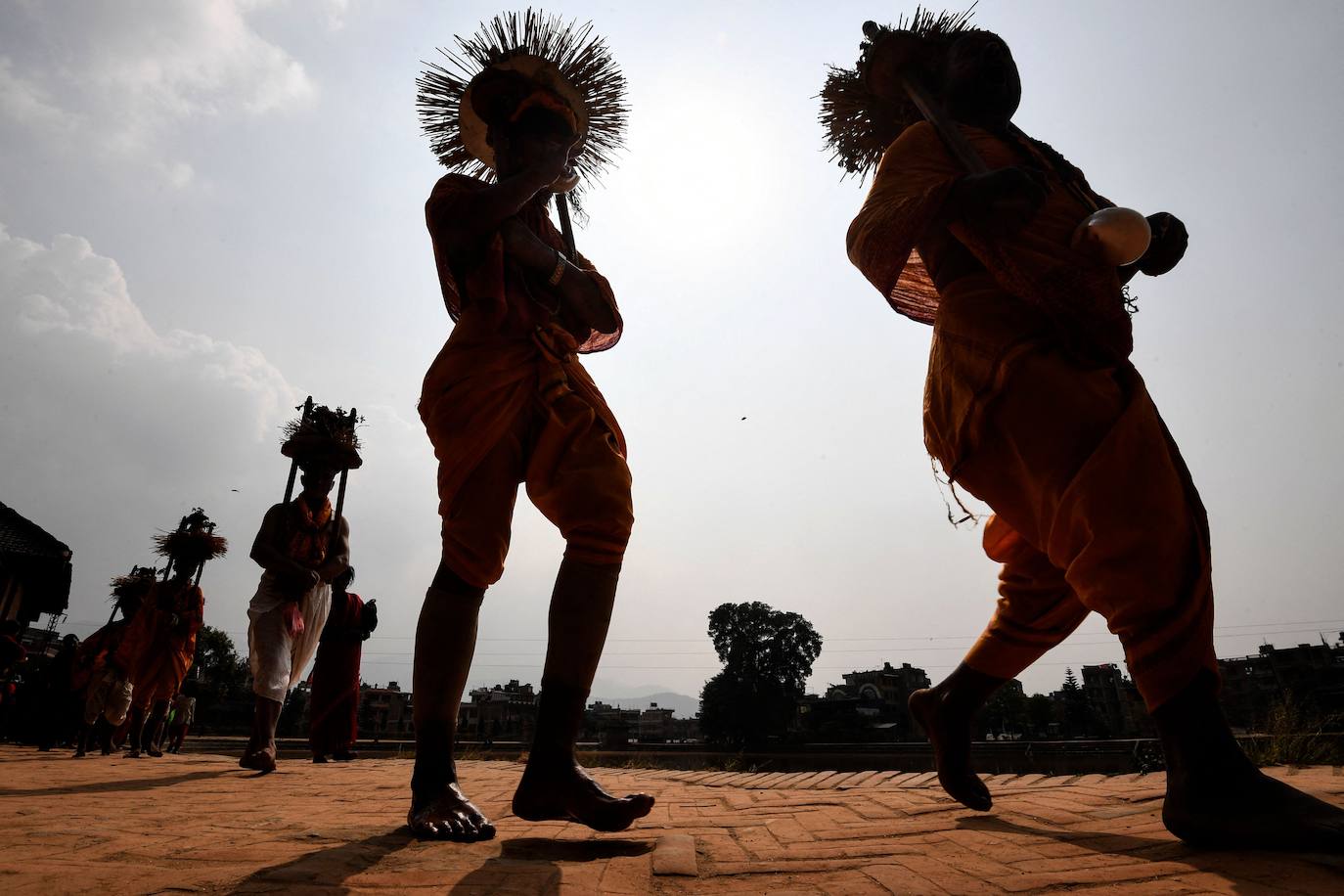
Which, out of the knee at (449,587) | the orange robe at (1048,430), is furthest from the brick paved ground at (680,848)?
the knee at (449,587)

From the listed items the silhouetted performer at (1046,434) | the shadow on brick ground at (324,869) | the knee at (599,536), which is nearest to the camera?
the shadow on brick ground at (324,869)

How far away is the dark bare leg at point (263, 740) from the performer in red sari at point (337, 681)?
3.40ft

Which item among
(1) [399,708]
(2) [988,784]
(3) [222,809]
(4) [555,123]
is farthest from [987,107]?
(1) [399,708]

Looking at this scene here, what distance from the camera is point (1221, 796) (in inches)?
55.2

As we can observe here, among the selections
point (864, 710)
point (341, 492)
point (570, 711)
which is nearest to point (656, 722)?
point (864, 710)

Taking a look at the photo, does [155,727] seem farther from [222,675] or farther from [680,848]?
[222,675]

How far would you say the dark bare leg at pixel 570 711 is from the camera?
1694mm

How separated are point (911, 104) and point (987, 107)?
1.56 feet

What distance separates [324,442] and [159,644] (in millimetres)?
3684

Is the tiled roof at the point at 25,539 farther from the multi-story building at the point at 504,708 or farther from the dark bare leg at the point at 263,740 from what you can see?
the multi-story building at the point at 504,708

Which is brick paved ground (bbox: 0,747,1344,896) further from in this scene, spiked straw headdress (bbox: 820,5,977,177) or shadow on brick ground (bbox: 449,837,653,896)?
spiked straw headdress (bbox: 820,5,977,177)

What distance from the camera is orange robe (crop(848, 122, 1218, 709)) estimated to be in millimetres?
1614

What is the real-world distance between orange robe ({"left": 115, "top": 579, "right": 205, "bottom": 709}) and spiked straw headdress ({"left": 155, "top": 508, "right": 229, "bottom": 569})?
3.40 ft

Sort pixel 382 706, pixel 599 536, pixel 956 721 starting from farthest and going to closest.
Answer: pixel 382 706, pixel 956 721, pixel 599 536
